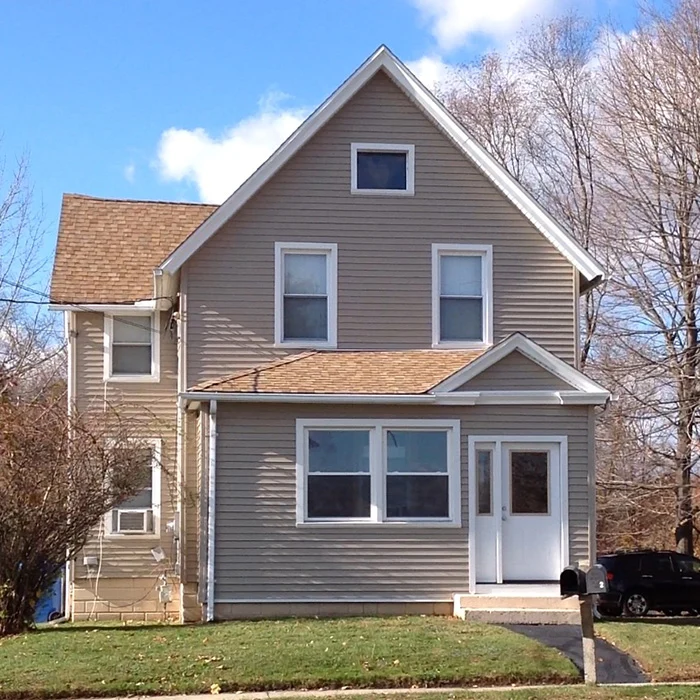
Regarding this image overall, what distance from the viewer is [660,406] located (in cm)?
2736

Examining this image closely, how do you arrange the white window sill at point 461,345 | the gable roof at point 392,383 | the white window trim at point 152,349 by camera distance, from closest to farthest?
1. the gable roof at point 392,383
2. the white window sill at point 461,345
3. the white window trim at point 152,349

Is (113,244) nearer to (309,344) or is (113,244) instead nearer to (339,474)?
(309,344)

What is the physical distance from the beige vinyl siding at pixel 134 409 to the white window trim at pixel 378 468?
10.7ft

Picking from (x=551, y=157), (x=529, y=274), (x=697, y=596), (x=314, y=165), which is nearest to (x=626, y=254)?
(x=551, y=157)

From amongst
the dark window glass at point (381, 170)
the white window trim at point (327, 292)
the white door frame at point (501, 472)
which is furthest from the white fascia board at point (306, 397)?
the dark window glass at point (381, 170)

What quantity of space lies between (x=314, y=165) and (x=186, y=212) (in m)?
4.67

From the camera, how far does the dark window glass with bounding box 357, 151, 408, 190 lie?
18.1 m

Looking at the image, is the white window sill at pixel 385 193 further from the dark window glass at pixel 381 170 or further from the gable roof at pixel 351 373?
the gable roof at pixel 351 373

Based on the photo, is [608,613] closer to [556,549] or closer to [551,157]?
[556,549]

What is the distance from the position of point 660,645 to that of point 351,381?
5745 millimetres

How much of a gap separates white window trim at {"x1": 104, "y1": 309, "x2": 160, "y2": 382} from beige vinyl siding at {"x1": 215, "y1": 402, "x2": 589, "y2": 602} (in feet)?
10.2

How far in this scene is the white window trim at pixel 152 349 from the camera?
19234mm

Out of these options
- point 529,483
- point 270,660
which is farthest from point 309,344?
point 270,660

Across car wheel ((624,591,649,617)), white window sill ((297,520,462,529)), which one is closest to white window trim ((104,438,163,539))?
white window sill ((297,520,462,529))
